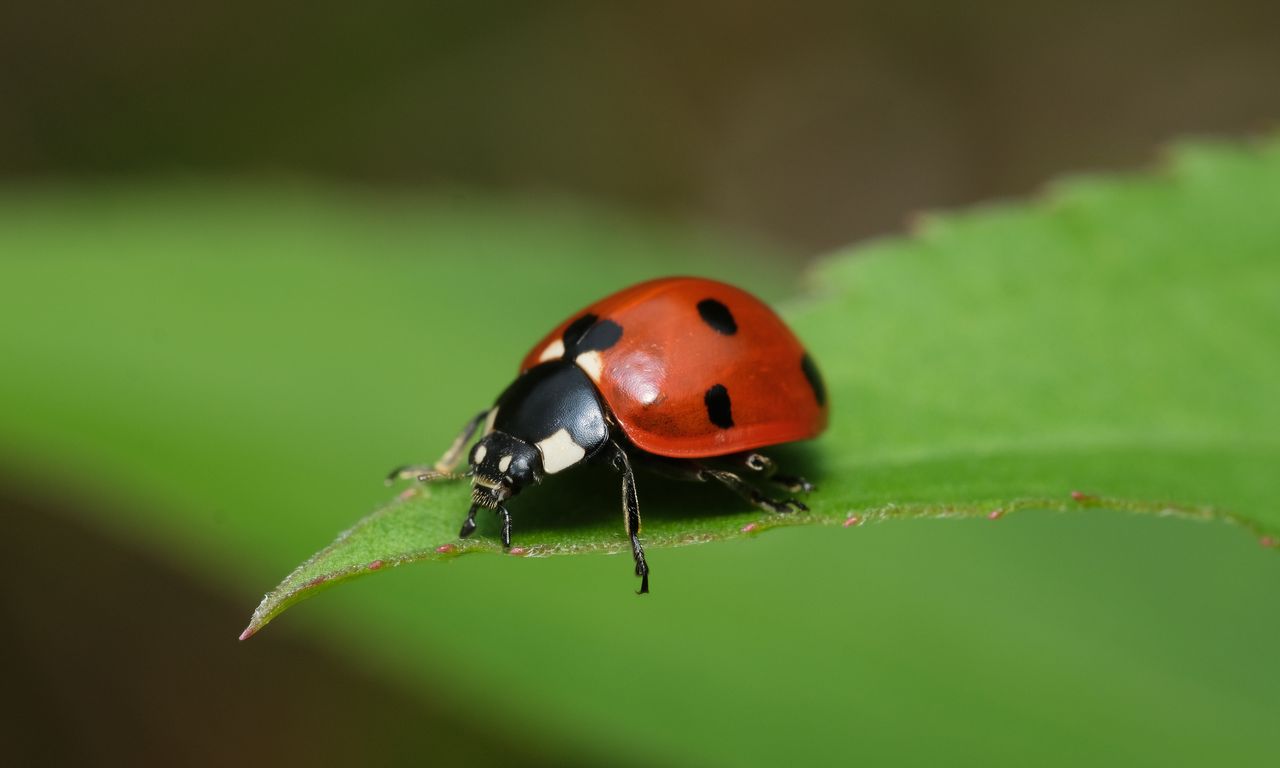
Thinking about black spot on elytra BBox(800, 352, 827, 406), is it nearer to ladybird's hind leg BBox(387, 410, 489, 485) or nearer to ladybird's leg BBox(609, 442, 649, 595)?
ladybird's leg BBox(609, 442, 649, 595)

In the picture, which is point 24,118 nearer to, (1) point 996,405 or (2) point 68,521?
(2) point 68,521

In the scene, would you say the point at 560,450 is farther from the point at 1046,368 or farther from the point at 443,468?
the point at 1046,368

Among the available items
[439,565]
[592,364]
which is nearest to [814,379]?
[592,364]

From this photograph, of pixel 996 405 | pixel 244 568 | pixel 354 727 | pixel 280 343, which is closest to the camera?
pixel 996 405

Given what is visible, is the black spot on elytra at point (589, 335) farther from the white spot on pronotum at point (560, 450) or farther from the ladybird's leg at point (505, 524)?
the ladybird's leg at point (505, 524)

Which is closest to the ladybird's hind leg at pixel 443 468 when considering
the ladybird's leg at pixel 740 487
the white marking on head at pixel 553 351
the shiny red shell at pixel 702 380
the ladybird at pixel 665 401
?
the ladybird at pixel 665 401

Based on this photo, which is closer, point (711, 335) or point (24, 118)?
point (711, 335)

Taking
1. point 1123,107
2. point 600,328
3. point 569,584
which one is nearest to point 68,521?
point 569,584
